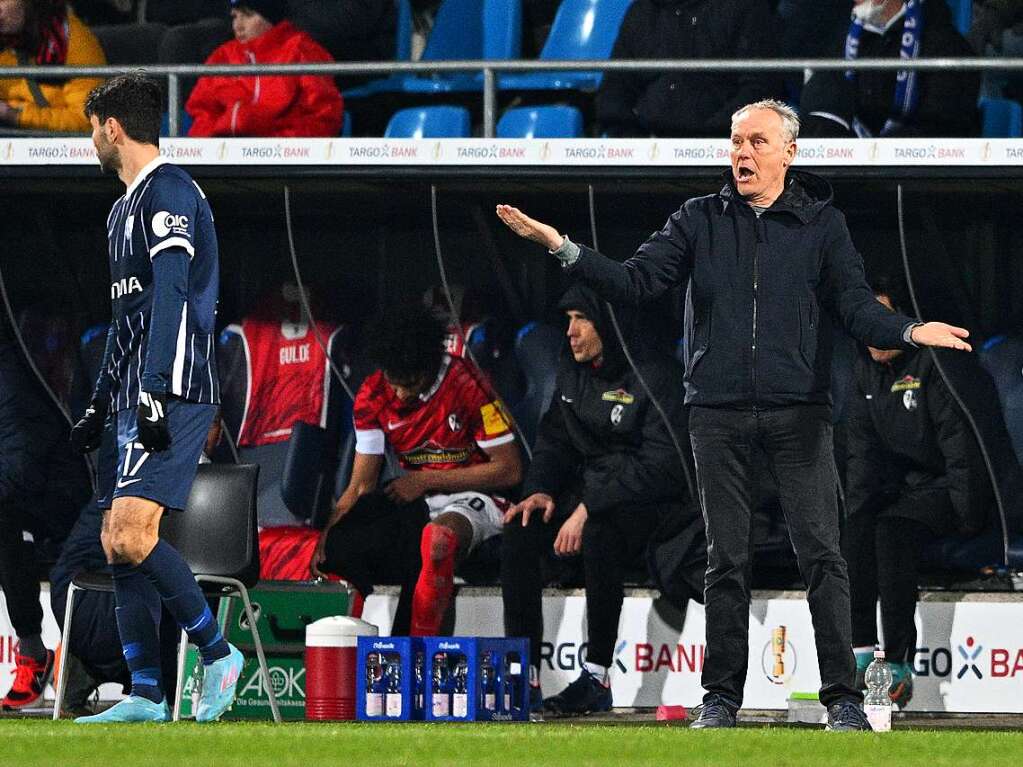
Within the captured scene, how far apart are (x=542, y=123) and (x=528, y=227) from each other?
316cm

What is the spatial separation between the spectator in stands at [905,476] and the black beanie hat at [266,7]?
2868 mm

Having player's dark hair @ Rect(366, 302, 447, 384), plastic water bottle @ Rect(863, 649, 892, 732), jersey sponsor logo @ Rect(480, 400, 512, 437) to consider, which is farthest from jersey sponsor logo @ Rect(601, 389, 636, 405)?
plastic water bottle @ Rect(863, 649, 892, 732)

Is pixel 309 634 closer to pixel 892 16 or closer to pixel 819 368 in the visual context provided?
pixel 819 368

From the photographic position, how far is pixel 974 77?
747 cm

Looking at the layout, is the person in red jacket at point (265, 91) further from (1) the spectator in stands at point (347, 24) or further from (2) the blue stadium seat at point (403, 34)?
(2) the blue stadium seat at point (403, 34)

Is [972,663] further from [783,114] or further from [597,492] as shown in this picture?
[783,114]

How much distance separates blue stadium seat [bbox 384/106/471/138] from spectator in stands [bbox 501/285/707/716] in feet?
3.12

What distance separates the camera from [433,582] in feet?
23.8

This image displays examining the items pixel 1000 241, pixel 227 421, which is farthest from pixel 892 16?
pixel 227 421

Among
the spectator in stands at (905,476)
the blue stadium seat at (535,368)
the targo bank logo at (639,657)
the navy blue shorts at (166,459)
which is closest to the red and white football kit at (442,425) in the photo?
the blue stadium seat at (535,368)

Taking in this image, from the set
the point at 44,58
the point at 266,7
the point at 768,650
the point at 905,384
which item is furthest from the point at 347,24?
the point at 768,650

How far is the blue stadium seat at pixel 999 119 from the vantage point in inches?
307

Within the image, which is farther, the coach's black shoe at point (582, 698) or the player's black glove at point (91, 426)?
the coach's black shoe at point (582, 698)

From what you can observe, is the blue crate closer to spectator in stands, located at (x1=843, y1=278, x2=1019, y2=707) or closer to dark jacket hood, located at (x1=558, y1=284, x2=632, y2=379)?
dark jacket hood, located at (x1=558, y1=284, x2=632, y2=379)
